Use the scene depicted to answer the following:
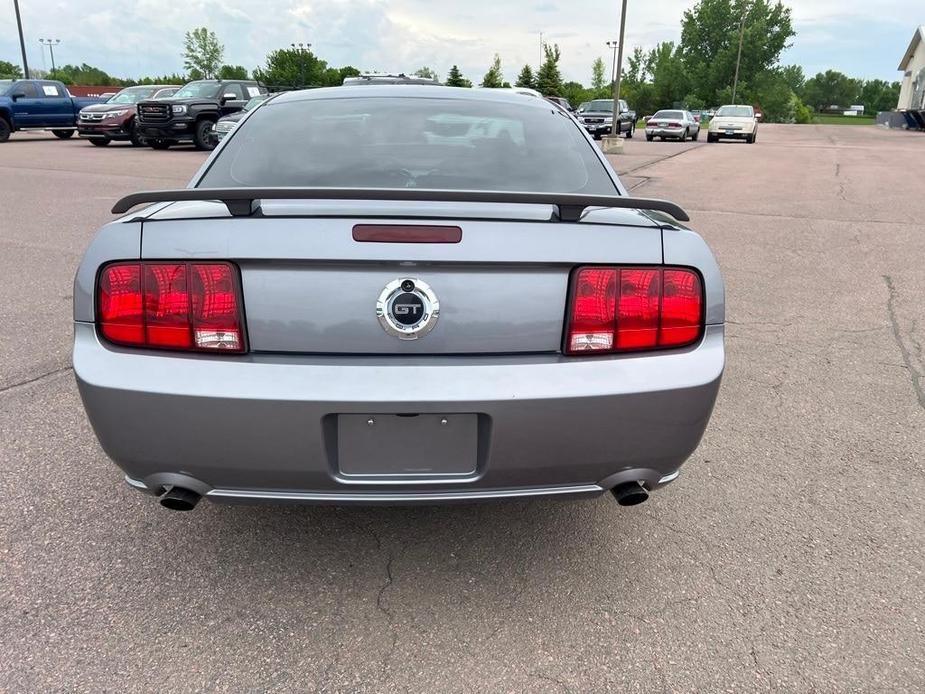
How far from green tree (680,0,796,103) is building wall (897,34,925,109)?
1398cm

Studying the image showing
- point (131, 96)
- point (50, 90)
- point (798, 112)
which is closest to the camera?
point (131, 96)

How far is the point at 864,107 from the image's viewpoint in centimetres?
14038

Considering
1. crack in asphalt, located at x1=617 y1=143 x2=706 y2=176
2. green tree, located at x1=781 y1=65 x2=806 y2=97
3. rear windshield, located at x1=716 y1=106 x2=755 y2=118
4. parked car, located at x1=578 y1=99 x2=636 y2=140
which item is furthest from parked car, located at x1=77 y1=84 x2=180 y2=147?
green tree, located at x1=781 y1=65 x2=806 y2=97

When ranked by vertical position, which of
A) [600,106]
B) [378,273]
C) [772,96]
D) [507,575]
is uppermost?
[772,96]

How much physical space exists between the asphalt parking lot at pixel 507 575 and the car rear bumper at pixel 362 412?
0.84 ft

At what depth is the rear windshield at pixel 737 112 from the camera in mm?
32188

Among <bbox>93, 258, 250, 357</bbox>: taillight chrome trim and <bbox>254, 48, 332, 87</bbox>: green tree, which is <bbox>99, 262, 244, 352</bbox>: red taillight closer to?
<bbox>93, 258, 250, 357</bbox>: taillight chrome trim

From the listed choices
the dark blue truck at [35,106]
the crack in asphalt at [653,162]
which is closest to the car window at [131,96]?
the dark blue truck at [35,106]

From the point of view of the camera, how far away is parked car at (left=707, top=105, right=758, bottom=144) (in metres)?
31.7

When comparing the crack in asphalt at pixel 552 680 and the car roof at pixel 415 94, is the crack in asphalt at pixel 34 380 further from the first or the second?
the crack in asphalt at pixel 552 680

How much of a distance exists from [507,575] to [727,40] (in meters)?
95.6

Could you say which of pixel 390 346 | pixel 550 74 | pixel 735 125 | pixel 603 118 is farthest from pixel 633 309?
pixel 550 74

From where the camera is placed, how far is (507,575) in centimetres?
249

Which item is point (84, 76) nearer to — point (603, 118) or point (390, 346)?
point (603, 118)
